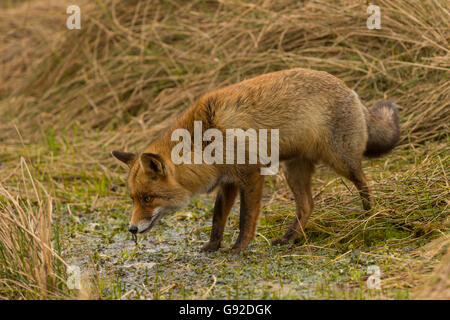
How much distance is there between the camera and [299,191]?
5637 millimetres

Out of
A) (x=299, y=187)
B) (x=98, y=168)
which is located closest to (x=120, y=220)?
(x=98, y=168)

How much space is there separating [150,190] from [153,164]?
0.25m

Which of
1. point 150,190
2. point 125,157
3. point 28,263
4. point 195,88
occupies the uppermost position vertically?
point 195,88

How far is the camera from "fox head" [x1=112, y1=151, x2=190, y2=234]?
5070 mm

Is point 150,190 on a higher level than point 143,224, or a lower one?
higher

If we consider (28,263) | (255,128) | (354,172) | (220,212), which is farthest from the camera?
(220,212)

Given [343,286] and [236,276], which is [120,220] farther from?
[343,286]

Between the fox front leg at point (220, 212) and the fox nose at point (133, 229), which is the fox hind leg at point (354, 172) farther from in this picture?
the fox nose at point (133, 229)

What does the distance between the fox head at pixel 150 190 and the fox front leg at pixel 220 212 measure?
47 centimetres

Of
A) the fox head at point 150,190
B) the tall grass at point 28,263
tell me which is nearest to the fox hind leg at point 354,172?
the fox head at point 150,190

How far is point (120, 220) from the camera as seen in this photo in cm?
664

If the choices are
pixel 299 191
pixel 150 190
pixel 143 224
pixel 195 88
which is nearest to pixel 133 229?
pixel 143 224

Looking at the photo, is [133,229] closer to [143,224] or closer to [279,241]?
[143,224]

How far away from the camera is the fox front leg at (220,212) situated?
5496 mm
